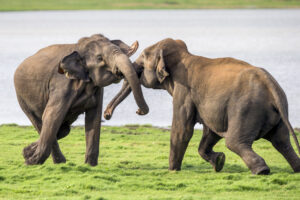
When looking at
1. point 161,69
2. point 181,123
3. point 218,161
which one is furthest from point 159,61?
point 218,161

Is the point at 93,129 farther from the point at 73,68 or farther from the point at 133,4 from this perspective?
A: the point at 133,4

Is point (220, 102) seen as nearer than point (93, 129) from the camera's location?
Yes

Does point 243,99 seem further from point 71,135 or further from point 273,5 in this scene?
point 273,5

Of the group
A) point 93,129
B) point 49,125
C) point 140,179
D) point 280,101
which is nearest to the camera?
Answer: point 280,101

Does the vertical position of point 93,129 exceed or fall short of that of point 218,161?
it exceeds it

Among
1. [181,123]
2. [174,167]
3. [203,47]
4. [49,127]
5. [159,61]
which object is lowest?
[203,47]

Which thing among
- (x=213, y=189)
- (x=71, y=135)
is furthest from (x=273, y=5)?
(x=213, y=189)

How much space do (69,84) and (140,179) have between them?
2.30 meters

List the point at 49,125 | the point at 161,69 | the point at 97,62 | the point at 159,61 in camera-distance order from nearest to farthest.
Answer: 1. the point at 49,125
2. the point at 97,62
3. the point at 161,69
4. the point at 159,61

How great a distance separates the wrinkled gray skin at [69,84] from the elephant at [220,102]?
2.04ft

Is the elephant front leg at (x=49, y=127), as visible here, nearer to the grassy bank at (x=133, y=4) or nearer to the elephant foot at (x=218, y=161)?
the elephant foot at (x=218, y=161)

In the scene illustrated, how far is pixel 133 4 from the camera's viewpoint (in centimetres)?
11900

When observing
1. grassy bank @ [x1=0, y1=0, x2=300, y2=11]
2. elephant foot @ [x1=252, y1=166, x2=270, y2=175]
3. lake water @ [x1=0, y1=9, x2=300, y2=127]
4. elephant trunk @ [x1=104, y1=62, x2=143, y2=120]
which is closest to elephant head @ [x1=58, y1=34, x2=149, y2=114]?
elephant trunk @ [x1=104, y1=62, x2=143, y2=120]

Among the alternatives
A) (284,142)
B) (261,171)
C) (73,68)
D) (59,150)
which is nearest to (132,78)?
(73,68)
